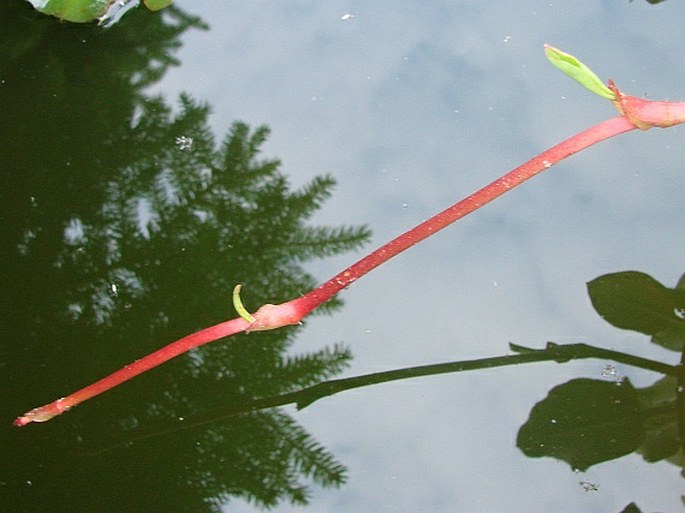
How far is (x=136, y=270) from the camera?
0.85 meters

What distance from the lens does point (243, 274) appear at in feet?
2.71

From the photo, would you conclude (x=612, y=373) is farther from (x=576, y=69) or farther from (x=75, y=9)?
(x=75, y=9)

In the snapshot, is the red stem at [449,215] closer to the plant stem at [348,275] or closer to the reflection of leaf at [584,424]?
the plant stem at [348,275]

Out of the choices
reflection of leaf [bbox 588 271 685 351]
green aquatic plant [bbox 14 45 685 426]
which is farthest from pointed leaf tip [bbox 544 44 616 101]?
reflection of leaf [bbox 588 271 685 351]

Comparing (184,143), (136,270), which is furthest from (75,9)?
(136,270)

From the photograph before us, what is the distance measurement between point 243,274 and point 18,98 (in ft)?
1.27

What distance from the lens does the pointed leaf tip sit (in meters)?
0.65

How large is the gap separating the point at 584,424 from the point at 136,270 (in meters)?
0.47

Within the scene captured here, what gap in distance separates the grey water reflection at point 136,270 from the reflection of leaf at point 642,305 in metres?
0.25

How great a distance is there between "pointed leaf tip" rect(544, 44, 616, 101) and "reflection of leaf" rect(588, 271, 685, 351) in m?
0.19

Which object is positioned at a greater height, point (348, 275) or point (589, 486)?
point (348, 275)

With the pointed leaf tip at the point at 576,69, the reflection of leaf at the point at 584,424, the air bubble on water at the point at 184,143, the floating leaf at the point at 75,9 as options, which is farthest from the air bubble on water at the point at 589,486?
the floating leaf at the point at 75,9

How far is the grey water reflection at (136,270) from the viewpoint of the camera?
0.73 metres

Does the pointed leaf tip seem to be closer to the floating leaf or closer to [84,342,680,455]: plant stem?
[84,342,680,455]: plant stem
